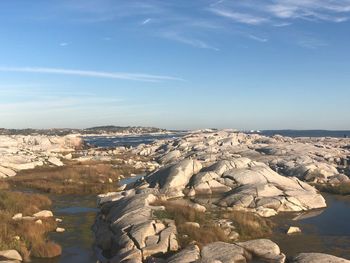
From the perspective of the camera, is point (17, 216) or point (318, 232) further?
point (17, 216)

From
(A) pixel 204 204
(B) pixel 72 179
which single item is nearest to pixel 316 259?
(A) pixel 204 204

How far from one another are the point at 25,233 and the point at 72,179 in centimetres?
3118

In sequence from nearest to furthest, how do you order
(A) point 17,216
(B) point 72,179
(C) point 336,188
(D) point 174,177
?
(A) point 17,216, (D) point 174,177, (C) point 336,188, (B) point 72,179

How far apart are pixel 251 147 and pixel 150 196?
60.1 meters

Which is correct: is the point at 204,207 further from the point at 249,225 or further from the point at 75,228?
the point at 75,228

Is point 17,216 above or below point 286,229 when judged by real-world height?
above

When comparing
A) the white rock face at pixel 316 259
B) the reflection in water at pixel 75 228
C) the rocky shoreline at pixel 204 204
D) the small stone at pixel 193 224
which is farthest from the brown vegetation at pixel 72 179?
the white rock face at pixel 316 259

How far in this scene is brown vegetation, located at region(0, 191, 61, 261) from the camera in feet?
80.4

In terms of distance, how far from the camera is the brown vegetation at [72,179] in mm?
49922

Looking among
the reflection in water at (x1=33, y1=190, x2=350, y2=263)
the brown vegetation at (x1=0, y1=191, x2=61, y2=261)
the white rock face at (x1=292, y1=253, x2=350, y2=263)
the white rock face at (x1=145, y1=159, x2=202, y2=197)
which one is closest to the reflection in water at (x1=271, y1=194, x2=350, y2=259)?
the reflection in water at (x1=33, y1=190, x2=350, y2=263)

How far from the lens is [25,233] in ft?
86.8

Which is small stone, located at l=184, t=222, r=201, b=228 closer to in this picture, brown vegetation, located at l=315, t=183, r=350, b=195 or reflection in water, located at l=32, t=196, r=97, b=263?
reflection in water, located at l=32, t=196, r=97, b=263

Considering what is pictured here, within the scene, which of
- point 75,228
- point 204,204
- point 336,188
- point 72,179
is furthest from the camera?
point 72,179

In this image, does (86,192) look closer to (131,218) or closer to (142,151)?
(131,218)
